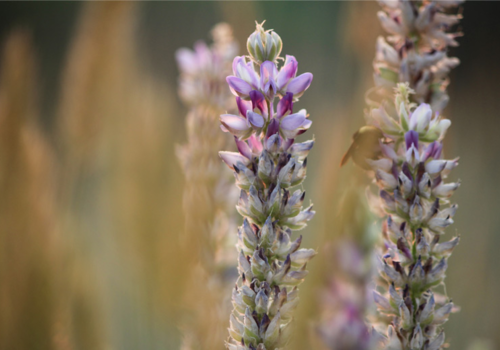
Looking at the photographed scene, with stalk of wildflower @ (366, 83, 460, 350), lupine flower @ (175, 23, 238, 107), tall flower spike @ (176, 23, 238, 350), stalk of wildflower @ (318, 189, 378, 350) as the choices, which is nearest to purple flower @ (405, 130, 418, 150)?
stalk of wildflower @ (366, 83, 460, 350)

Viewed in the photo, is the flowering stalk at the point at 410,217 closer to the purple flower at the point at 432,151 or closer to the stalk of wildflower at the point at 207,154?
the purple flower at the point at 432,151

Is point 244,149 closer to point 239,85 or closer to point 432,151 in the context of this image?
point 239,85

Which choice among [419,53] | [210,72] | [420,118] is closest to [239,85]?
[420,118]

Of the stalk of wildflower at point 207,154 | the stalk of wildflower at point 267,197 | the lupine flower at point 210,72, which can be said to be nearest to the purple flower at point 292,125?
the stalk of wildflower at point 267,197

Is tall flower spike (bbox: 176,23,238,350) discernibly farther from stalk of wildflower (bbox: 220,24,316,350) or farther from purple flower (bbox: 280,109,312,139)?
purple flower (bbox: 280,109,312,139)

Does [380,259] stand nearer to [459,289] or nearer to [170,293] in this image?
[170,293]
